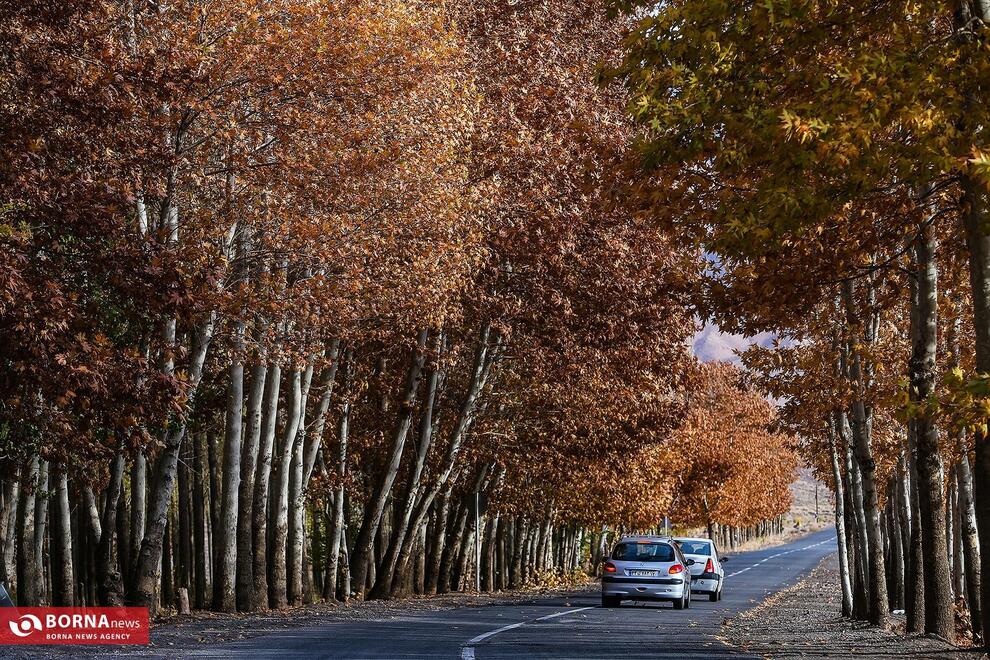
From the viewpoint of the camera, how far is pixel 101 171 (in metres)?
15.9

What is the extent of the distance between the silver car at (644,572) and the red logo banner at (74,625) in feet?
37.0

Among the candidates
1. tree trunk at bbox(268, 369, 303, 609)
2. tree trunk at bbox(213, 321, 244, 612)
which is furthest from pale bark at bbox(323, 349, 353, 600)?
tree trunk at bbox(213, 321, 244, 612)

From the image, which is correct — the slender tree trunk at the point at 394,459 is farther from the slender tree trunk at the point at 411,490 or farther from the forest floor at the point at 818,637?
the forest floor at the point at 818,637

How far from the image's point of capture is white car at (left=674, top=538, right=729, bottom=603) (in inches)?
1422

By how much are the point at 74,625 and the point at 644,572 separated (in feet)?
42.2

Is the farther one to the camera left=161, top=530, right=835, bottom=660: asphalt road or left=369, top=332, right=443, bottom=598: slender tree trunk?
left=369, top=332, right=443, bottom=598: slender tree trunk

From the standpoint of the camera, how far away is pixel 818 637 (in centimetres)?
2039

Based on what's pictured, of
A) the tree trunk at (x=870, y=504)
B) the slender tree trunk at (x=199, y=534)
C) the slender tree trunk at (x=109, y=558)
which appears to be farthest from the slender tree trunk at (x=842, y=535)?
the slender tree trunk at (x=199, y=534)

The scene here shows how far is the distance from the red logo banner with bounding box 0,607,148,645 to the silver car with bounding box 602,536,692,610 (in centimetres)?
1128

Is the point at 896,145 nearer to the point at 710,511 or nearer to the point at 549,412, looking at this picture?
the point at 549,412

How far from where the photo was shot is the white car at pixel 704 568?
36.1m

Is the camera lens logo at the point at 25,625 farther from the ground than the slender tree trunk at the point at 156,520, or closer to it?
closer to it

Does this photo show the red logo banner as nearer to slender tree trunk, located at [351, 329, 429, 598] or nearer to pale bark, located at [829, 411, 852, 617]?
slender tree trunk, located at [351, 329, 429, 598]

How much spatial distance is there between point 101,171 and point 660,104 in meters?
7.36
